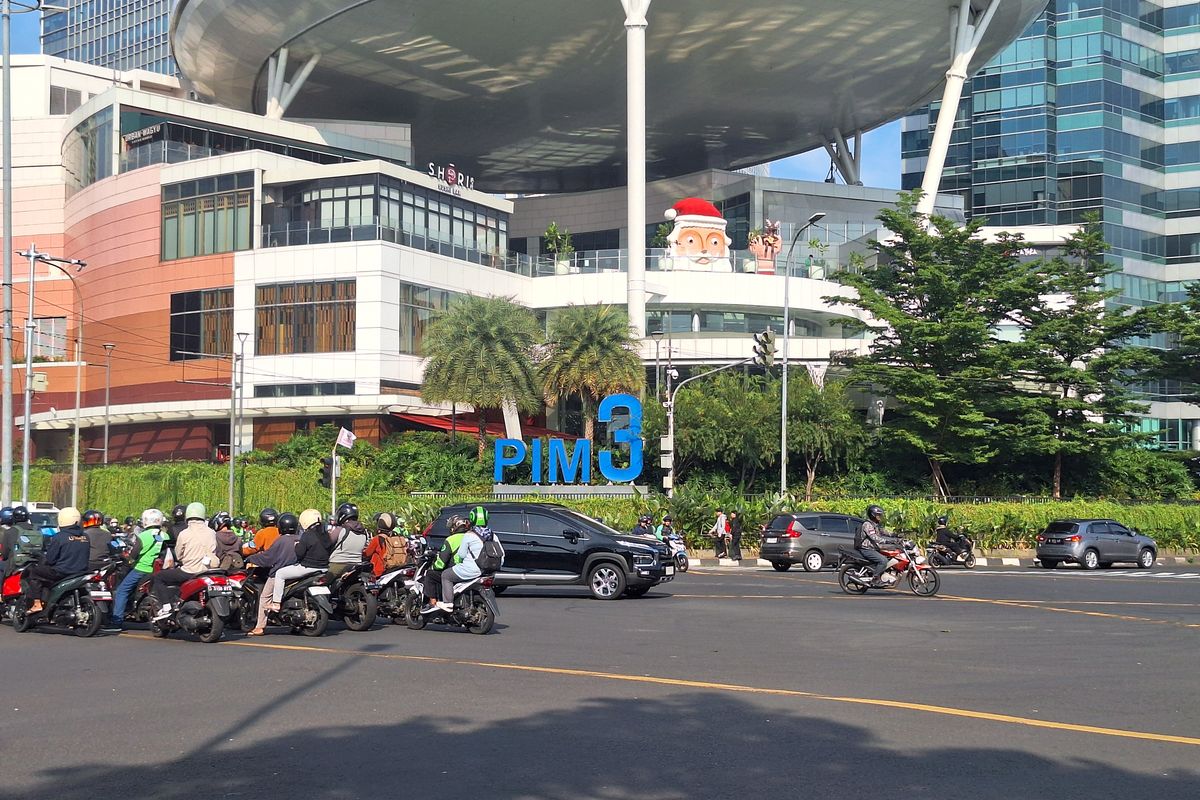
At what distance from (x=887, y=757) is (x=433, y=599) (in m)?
10.1

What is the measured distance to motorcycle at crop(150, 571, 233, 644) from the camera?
15875 millimetres

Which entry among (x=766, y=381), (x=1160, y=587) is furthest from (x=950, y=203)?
(x=1160, y=587)

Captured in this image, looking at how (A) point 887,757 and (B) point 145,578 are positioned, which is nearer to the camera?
(A) point 887,757

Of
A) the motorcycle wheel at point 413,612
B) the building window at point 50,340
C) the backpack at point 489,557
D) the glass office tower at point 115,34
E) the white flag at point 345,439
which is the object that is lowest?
the motorcycle wheel at point 413,612

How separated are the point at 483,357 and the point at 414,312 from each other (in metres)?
11.4

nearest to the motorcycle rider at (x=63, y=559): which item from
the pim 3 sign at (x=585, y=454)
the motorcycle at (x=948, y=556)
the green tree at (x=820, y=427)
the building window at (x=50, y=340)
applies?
the motorcycle at (x=948, y=556)

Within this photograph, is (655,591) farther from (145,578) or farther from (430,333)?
(430,333)

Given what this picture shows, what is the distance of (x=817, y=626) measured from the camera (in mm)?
18109

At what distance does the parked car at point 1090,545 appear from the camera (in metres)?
37.4

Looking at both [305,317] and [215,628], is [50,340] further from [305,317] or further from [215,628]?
[215,628]

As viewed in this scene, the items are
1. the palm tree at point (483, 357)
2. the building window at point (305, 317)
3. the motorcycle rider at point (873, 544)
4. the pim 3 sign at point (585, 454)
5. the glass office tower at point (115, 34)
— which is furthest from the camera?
the glass office tower at point (115, 34)

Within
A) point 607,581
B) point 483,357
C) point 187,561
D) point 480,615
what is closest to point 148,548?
point 187,561

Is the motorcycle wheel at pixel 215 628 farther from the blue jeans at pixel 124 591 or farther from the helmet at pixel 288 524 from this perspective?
the blue jeans at pixel 124 591

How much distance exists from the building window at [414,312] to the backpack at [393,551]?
36751 mm
